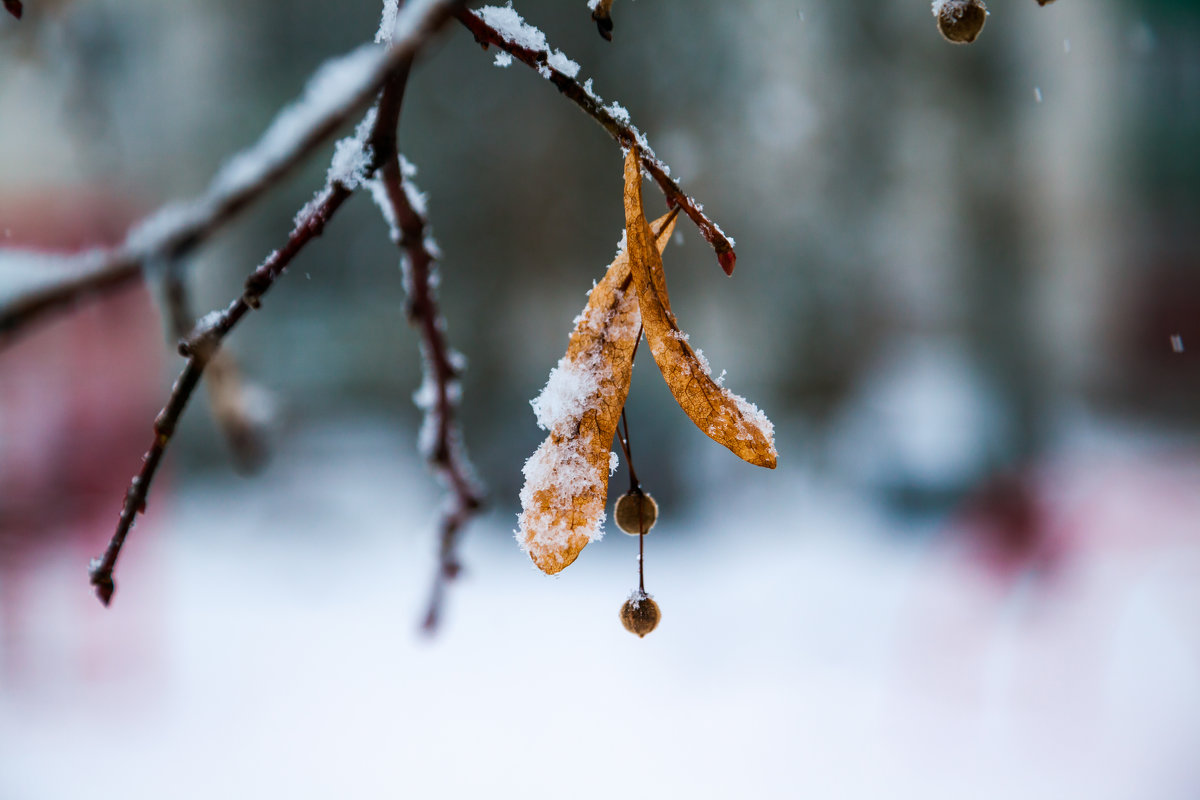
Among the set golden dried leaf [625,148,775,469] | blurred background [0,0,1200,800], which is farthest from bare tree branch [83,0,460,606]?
blurred background [0,0,1200,800]

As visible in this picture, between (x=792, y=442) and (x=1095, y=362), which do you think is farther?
(x=1095, y=362)

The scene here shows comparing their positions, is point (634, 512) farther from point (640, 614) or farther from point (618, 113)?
point (618, 113)

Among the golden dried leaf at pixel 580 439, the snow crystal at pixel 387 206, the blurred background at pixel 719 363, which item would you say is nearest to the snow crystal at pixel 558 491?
the golden dried leaf at pixel 580 439

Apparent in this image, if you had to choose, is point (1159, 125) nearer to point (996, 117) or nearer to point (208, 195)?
point (996, 117)

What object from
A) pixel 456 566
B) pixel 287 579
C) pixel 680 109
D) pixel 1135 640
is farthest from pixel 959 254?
pixel 456 566

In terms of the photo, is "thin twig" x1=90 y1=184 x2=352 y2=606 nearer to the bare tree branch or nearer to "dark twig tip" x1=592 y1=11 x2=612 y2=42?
the bare tree branch

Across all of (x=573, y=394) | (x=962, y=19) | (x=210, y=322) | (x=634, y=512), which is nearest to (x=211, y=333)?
(x=210, y=322)
